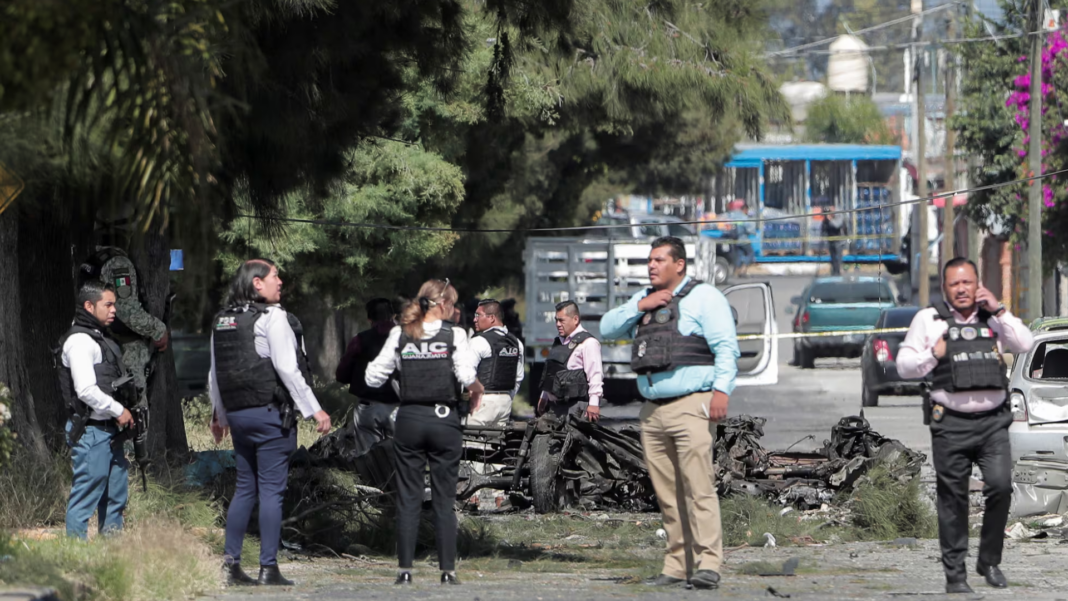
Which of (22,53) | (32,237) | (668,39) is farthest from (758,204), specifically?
(22,53)

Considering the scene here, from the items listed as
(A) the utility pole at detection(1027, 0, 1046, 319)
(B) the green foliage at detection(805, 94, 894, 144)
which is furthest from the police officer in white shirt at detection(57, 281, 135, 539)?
(B) the green foliage at detection(805, 94, 894, 144)

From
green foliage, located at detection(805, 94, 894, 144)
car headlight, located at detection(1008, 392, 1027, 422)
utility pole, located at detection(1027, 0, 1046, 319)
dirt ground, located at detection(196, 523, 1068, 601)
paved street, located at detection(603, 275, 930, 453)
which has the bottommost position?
dirt ground, located at detection(196, 523, 1068, 601)

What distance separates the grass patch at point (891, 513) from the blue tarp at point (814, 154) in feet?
110

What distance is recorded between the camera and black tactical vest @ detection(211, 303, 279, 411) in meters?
7.30

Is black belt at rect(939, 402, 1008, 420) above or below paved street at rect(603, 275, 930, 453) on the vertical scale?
above

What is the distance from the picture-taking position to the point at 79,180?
750cm

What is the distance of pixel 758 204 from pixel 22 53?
40.2 meters

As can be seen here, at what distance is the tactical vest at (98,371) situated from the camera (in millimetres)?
7887

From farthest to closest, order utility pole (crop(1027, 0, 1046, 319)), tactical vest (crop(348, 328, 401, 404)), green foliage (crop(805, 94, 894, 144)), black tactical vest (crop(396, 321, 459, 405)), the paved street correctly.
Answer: green foliage (crop(805, 94, 894, 144)), utility pole (crop(1027, 0, 1046, 319)), the paved street, tactical vest (crop(348, 328, 401, 404)), black tactical vest (crop(396, 321, 459, 405))

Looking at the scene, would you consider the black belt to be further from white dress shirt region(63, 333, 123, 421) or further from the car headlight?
white dress shirt region(63, 333, 123, 421)

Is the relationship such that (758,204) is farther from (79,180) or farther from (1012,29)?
(79,180)

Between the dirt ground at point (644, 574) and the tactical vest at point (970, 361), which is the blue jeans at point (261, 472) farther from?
the tactical vest at point (970, 361)

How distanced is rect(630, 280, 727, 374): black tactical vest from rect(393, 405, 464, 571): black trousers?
1.04 meters

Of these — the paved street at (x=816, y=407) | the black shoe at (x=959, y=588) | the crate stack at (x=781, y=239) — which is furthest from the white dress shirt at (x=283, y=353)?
the crate stack at (x=781, y=239)
